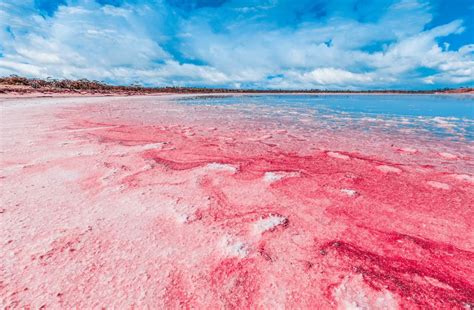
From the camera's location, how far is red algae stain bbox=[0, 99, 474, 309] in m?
1.54

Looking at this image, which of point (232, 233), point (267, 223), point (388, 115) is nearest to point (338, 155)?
point (267, 223)

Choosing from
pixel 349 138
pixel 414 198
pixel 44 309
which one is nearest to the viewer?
pixel 44 309

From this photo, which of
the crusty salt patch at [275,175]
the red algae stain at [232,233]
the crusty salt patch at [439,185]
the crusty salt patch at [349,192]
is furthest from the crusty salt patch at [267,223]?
the crusty salt patch at [439,185]

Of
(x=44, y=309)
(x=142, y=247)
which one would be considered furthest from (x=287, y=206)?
(x=44, y=309)

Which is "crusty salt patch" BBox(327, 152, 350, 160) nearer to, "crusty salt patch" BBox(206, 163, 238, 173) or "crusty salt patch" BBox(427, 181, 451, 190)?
"crusty salt patch" BBox(427, 181, 451, 190)

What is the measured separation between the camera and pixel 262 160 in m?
4.36

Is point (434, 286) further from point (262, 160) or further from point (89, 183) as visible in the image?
point (89, 183)

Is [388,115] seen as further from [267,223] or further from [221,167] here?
[267,223]

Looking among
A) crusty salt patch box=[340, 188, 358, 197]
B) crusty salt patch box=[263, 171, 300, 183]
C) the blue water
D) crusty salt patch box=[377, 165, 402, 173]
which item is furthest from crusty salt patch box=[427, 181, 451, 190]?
the blue water

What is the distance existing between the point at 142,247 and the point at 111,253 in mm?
217

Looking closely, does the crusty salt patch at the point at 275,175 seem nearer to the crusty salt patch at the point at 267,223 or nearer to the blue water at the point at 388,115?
the crusty salt patch at the point at 267,223

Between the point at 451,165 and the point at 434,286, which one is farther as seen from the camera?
the point at 451,165

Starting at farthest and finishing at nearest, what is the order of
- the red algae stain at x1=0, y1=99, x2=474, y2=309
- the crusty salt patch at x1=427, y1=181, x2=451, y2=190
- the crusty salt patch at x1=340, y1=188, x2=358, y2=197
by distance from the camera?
the crusty salt patch at x1=427, y1=181, x2=451, y2=190
the crusty salt patch at x1=340, y1=188, x2=358, y2=197
the red algae stain at x1=0, y1=99, x2=474, y2=309

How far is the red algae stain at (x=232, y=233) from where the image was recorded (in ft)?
5.06
